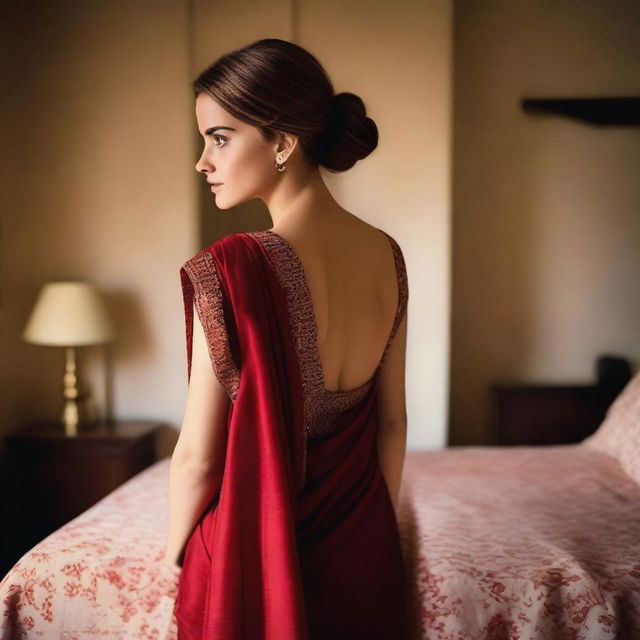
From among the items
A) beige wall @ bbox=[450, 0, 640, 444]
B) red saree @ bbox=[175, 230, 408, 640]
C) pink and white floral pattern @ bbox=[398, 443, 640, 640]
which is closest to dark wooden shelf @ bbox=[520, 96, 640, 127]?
beige wall @ bbox=[450, 0, 640, 444]

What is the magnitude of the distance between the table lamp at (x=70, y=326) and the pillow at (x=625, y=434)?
2.23m

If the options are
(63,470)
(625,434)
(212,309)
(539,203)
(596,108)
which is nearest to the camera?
(212,309)

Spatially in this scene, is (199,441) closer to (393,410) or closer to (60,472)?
(393,410)

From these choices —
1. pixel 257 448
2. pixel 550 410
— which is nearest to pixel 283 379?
pixel 257 448

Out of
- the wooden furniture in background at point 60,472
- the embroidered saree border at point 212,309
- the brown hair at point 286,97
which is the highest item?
the brown hair at point 286,97

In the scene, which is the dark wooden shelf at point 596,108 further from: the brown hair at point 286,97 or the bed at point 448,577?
the brown hair at point 286,97

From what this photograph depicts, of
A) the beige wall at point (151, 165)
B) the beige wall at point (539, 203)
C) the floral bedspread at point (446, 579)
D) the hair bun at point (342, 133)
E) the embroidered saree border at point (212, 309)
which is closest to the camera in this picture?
the embroidered saree border at point (212, 309)

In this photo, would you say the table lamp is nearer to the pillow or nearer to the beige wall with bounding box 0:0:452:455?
the beige wall with bounding box 0:0:452:455

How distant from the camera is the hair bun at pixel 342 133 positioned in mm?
1064

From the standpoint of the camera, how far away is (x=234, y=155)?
1.04 meters

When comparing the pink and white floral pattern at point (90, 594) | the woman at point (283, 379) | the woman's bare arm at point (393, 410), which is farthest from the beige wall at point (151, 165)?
the woman at point (283, 379)

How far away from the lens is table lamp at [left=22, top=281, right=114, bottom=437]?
275 cm

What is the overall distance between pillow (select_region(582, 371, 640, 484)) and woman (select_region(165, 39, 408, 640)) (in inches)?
57.9

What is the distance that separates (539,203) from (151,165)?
2.11 m
